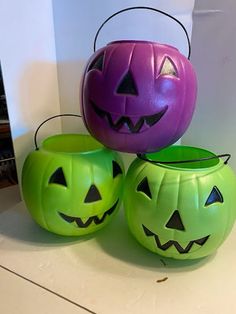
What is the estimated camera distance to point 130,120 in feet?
1.70

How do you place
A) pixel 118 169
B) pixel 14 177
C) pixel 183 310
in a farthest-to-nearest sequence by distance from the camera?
pixel 14 177, pixel 118 169, pixel 183 310

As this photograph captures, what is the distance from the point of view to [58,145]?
2.46 ft

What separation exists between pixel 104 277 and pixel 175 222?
0.17 m

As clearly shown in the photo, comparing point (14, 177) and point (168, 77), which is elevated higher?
point (168, 77)

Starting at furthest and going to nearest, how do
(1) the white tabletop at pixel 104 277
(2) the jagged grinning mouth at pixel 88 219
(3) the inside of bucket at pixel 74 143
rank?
(3) the inside of bucket at pixel 74 143 → (2) the jagged grinning mouth at pixel 88 219 → (1) the white tabletop at pixel 104 277

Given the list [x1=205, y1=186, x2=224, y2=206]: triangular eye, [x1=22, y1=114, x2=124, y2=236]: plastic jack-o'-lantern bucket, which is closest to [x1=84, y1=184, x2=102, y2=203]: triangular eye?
[x1=22, y1=114, x2=124, y2=236]: plastic jack-o'-lantern bucket

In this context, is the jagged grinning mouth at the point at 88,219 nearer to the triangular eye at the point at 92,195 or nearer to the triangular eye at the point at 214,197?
the triangular eye at the point at 92,195

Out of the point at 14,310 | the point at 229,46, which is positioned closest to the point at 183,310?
the point at 14,310

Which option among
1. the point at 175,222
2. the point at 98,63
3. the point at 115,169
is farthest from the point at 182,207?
the point at 98,63

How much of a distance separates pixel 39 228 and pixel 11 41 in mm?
441

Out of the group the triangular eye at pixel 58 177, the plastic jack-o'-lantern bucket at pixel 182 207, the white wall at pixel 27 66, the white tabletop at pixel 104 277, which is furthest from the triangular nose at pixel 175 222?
the white wall at pixel 27 66

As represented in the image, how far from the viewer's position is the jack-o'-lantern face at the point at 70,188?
57 centimetres

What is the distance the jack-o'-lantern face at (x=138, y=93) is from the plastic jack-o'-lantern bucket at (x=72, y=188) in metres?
0.08

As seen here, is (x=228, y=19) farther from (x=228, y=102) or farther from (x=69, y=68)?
(x=69, y=68)
